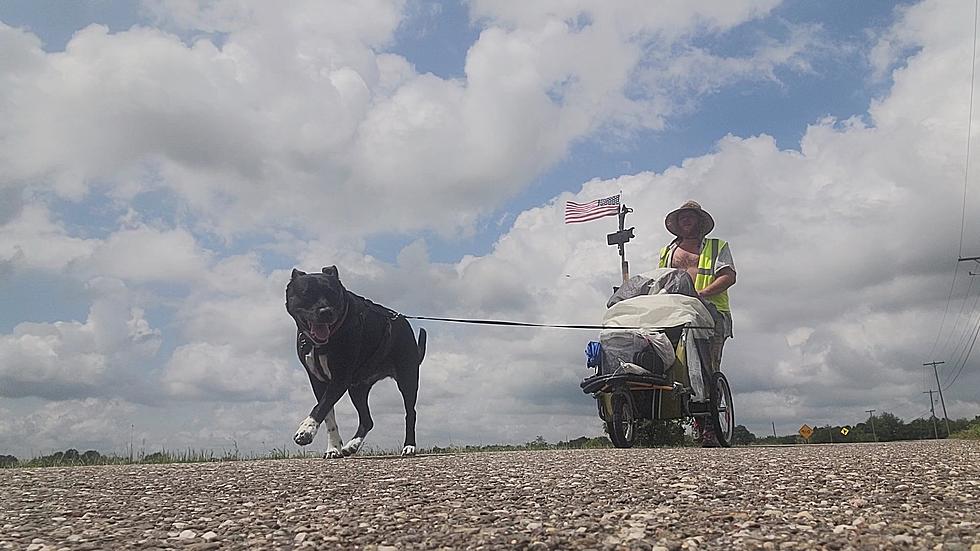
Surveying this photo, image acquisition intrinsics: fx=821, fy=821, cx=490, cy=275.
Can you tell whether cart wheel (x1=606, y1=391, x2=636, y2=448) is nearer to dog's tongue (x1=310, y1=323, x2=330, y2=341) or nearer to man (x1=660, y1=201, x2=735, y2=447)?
man (x1=660, y1=201, x2=735, y2=447)

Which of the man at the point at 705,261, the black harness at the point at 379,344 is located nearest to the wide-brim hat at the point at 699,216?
the man at the point at 705,261

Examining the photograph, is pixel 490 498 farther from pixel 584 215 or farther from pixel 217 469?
pixel 584 215

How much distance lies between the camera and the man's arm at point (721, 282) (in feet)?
37.1

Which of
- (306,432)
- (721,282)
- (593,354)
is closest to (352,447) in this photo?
(306,432)

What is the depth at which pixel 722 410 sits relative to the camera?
424 inches

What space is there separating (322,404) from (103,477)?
3168mm

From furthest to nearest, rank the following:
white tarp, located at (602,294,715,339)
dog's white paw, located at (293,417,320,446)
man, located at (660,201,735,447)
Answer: man, located at (660,201,735,447)
white tarp, located at (602,294,715,339)
dog's white paw, located at (293,417,320,446)

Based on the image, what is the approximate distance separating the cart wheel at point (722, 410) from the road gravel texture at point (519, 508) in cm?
395

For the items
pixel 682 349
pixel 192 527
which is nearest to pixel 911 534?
pixel 192 527

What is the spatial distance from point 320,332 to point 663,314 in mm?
4240

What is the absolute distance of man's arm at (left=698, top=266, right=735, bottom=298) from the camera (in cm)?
1130

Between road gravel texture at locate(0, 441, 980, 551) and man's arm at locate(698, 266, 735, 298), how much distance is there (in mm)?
5062

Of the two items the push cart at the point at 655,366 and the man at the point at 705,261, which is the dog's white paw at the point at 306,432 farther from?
the man at the point at 705,261

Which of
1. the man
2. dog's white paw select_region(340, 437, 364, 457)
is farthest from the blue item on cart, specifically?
dog's white paw select_region(340, 437, 364, 457)
